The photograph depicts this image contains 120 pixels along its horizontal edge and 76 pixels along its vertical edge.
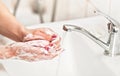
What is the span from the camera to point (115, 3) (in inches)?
40.2

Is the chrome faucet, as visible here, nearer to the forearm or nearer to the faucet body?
the faucet body

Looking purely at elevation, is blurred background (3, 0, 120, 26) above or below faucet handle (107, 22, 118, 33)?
above

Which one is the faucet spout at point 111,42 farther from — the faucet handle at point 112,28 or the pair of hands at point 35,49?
the pair of hands at point 35,49

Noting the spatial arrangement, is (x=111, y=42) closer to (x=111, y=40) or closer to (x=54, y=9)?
(x=111, y=40)

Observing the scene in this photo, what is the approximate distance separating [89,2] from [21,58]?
386 mm

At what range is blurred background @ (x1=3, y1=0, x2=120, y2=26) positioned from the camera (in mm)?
908

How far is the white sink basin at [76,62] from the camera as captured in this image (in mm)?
773

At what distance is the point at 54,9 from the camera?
0.95 m

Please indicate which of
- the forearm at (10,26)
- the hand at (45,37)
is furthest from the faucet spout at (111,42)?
the forearm at (10,26)

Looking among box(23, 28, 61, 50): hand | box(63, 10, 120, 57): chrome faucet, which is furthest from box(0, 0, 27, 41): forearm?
box(63, 10, 120, 57): chrome faucet

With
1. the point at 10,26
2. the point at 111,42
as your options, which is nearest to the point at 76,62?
the point at 111,42

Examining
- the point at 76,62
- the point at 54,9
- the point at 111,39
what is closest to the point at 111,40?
the point at 111,39

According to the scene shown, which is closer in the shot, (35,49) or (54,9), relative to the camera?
(35,49)

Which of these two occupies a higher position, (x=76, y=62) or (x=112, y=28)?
(x=112, y=28)
